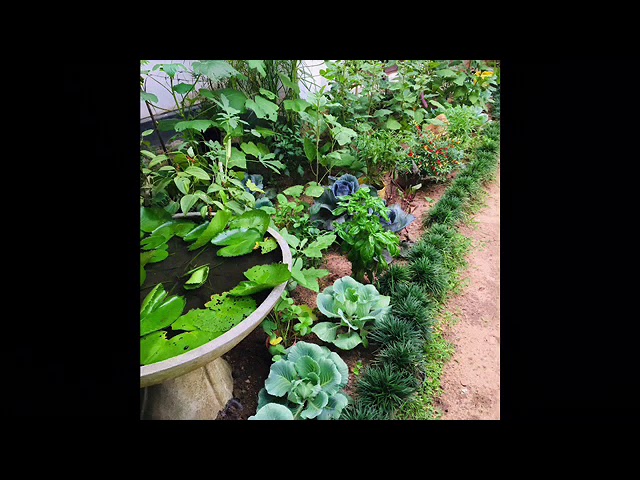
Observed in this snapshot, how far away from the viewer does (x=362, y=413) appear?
5.47 ft

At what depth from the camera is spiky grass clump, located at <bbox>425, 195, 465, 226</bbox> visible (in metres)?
2.94

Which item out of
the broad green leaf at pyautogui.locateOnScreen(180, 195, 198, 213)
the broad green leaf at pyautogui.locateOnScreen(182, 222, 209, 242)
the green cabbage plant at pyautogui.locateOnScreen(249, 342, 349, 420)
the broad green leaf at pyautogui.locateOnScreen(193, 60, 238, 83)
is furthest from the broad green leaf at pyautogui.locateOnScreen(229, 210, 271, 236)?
the broad green leaf at pyautogui.locateOnScreen(193, 60, 238, 83)

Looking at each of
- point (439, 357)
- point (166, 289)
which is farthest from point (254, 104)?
point (439, 357)

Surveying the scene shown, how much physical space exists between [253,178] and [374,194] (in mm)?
872

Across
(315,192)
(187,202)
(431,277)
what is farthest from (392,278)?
(187,202)

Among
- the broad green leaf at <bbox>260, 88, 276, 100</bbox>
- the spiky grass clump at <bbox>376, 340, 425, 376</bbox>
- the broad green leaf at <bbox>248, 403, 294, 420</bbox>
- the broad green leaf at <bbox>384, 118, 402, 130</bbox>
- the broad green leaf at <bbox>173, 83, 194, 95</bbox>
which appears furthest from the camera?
the broad green leaf at <bbox>384, 118, 402, 130</bbox>

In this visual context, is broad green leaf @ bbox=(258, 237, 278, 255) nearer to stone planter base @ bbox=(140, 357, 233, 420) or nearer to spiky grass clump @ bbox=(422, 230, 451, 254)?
stone planter base @ bbox=(140, 357, 233, 420)

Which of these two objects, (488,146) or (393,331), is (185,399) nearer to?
(393,331)

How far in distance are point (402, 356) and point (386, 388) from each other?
0.64ft

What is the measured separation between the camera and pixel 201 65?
6.75 feet

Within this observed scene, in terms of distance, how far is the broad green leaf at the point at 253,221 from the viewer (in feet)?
6.08

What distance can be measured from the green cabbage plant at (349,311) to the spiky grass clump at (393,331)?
0.04 meters

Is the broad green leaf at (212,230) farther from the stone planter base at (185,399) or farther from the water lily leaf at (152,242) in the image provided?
the stone planter base at (185,399)

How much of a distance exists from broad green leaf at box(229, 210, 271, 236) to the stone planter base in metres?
0.63
